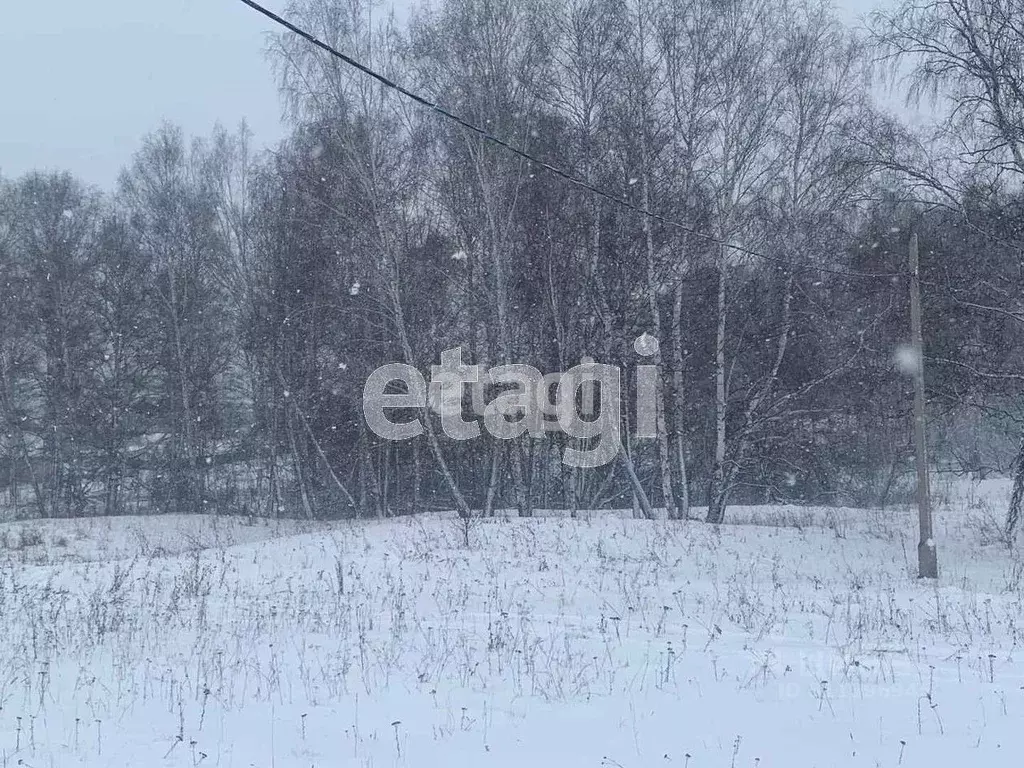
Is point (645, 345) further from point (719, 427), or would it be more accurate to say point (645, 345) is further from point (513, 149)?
point (513, 149)

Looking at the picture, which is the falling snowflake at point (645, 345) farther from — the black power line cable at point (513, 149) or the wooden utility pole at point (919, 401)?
the wooden utility pole at point (919, 401)

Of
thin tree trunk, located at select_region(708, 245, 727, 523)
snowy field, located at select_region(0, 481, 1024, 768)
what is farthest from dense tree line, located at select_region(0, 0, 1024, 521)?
snowy field, located at select_region(0, 481, 1024, 768)

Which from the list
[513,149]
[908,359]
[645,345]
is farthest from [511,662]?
[645,345]

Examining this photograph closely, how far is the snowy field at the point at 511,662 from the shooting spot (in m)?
5.32

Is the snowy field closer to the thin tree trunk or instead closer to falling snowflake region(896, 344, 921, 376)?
falling snowflake region(896, 344, 921, 376)

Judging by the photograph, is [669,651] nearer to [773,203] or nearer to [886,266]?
[886,266]

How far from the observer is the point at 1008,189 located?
46.2 feet

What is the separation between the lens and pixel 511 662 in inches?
283

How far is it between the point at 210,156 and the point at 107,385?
834cm

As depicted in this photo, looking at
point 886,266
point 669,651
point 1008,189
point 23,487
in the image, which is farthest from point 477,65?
point 23,487

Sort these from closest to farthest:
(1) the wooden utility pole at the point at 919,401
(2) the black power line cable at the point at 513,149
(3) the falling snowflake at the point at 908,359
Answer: (2) the black power line cable at the point at 513,149 → (1) the wooden utility pole at the point at 919,401 → (3) the falling snowflake at the point at 908,359

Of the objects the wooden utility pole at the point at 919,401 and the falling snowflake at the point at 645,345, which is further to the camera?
the falling snowflake at the point at 645,345

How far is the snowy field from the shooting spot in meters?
5.32

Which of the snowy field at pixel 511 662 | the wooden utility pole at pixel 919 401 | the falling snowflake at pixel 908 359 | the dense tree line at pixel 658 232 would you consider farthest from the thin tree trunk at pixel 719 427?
the wooden utility pole at pixel 919 401
